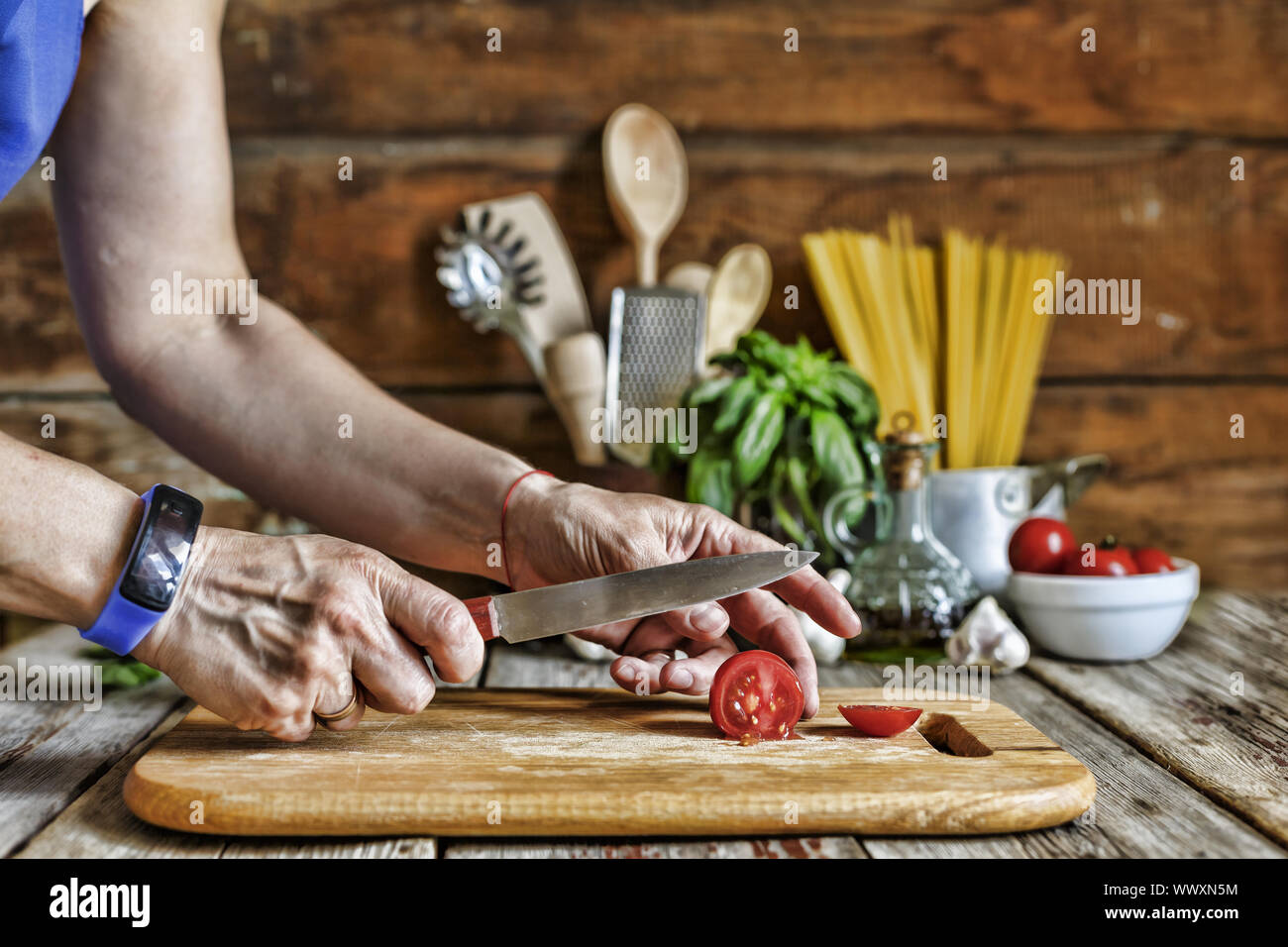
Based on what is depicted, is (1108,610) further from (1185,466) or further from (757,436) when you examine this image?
(1185,466)

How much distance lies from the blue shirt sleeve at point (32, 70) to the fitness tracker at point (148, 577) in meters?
0.36

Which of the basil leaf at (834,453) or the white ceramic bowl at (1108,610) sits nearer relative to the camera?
the white ceramic bowl at (1108,610)

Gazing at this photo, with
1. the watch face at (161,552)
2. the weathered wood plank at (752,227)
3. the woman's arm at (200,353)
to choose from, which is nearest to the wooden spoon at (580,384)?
the weathered wood plank at (752,227)

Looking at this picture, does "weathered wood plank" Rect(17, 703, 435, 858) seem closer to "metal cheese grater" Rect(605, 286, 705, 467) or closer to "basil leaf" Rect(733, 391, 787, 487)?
"basil leaf" Rect(733, 391, 787, 487)

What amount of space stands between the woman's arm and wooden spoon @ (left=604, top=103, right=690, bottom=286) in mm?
589

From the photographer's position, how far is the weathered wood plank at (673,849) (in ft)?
2.23

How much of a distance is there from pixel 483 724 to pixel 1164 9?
142cm

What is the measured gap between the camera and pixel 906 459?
123 centimetres

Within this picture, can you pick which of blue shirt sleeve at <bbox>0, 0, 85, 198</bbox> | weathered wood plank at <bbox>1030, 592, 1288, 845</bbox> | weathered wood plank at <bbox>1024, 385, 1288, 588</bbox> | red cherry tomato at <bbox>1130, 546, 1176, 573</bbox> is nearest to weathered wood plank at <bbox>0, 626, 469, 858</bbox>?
blue shirt sleeve at <bbox>0, 0, 85, 198</bbox>

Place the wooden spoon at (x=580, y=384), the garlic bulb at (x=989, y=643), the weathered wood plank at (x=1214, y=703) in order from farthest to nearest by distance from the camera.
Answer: the wooden spoon at (x=580, y=384) → the garlic bulb at (x=989, y=643) → the weathered wood plank at (x=1214, y=703)

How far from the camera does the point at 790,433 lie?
50.4 inches

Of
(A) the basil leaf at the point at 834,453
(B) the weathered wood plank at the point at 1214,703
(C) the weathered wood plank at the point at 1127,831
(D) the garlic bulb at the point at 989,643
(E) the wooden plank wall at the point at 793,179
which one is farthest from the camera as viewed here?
(E) the wooden plank wall at the point at 793,179

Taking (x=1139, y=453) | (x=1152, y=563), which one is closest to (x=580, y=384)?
(x=1152, y=563)

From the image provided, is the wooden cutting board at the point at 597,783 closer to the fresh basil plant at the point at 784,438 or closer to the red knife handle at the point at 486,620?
the red knife handle at the point at 486,620
